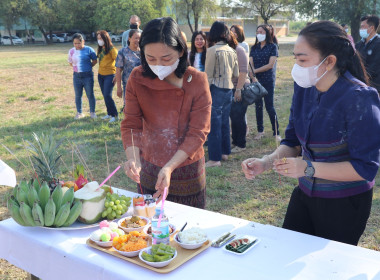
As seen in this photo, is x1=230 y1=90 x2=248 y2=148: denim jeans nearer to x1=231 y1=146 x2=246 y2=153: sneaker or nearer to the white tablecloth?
x1=231 y1=146 x2=246 y2=153: sneaker

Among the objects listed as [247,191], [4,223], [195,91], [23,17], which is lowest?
[247,191]

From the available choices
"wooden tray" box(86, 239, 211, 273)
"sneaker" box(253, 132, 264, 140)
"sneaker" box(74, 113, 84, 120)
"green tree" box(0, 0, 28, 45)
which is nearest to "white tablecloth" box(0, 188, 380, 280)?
"wooden tray" box(86, 239, 211, 273)

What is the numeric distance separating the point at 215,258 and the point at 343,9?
25086 mm

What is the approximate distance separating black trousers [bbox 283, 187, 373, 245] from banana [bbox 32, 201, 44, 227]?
1278 mm

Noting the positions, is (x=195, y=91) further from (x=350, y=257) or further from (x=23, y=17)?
(x=23, y=17)

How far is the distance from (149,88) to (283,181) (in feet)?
9.57

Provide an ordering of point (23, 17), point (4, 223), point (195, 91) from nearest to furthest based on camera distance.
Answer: point (4, 223), point (195, 91), point (23, 17)

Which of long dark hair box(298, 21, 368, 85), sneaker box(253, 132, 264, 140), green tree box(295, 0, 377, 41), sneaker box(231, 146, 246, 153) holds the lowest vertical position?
sneaker box(231, 146, 246, 153)

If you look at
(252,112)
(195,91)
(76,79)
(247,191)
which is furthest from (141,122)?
(252,112)

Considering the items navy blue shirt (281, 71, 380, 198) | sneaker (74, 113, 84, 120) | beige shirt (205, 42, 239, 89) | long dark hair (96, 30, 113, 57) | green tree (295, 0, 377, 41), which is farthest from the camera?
green tree (295, 0, 377, 41)

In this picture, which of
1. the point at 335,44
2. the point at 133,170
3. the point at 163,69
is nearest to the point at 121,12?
the point at 163,69

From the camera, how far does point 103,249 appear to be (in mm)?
1680

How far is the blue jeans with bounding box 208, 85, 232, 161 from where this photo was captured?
4742mm

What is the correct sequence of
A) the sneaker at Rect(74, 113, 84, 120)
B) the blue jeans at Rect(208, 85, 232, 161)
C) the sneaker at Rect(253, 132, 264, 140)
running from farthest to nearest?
the sneaker at Rect(74, 113, 84, 120) < the sneaker at Rect(253, 132, 264, 140) < the blue jeans at Rect(208, 85, 232, 161)
